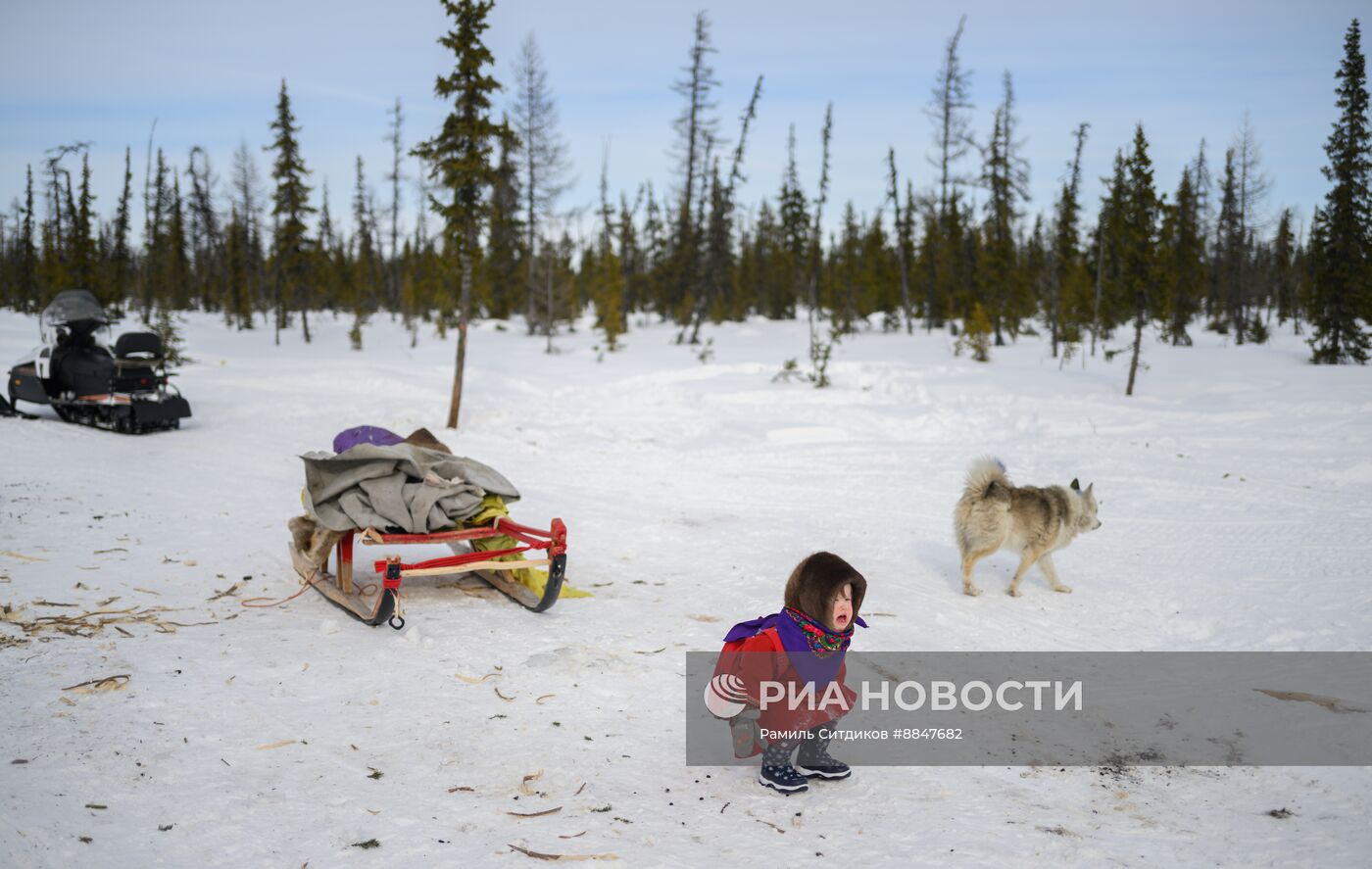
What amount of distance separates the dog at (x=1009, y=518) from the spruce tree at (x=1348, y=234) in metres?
27.3

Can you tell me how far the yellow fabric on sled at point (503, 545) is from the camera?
23.5 feet

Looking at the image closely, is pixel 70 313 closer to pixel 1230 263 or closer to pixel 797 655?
pixel 797 655

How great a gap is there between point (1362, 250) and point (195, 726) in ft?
119

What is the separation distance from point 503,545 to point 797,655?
3.97 metres

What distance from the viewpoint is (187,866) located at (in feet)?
10.8

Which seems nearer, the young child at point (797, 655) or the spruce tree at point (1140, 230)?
the young child at point (797, 655)

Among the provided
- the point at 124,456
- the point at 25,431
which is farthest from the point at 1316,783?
the point at 25,431

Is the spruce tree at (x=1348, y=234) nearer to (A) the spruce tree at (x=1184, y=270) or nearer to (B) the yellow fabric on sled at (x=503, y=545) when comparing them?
(A) the spruce tree at (x=1184, y=270)

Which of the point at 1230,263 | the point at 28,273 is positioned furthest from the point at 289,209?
the point at 1230,263

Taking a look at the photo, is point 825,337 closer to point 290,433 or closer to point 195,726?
point 290,433

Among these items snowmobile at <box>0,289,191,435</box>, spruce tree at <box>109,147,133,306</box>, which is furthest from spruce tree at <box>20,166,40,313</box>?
snowmobile at <box>0,289,191,435</box>

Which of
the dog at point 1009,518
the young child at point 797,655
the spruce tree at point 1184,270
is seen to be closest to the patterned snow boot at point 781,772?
the young child at point 797,655

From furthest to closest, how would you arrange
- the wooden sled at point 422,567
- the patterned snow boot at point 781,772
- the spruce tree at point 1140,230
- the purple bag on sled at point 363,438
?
the spruce tree at point 1140,230 < the purple bag on sled at point 363,438 < the wooden sled at point 422,567 < the patterned snow boot at point 781,772

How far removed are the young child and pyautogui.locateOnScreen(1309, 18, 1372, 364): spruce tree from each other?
105 ft
